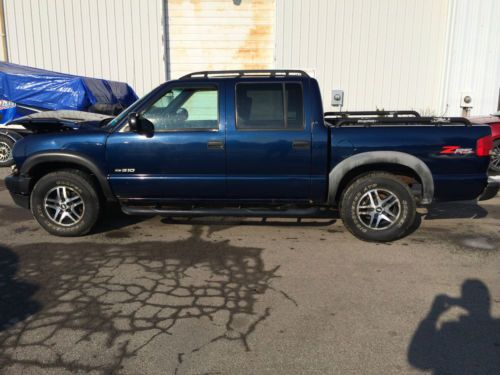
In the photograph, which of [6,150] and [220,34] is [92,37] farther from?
[6,150]

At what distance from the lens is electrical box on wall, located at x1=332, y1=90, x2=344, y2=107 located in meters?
13.4

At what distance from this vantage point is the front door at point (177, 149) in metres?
4.64

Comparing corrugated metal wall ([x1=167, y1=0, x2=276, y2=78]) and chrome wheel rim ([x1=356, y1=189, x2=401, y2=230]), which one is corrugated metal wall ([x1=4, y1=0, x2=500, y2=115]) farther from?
chrome wheel rim ([x1=356, y1=189, x2=401, y2=230])

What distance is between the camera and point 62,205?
16.1 ft

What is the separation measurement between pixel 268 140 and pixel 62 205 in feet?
8.19

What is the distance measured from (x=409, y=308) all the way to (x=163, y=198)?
2.87 m

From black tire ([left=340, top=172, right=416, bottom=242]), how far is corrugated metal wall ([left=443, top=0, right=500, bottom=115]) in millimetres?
10404

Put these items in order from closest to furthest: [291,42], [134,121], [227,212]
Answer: [134,121] < [227,212] < [291,42]

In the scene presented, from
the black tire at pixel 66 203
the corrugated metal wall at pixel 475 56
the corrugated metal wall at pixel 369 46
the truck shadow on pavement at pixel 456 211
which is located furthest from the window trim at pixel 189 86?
the corrugated metal wall at pixel 475 56

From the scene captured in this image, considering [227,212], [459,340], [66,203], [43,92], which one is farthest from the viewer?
[43,92]

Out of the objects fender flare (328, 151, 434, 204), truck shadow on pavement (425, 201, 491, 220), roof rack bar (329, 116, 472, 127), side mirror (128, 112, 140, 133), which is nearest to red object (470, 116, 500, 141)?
truck shadow on pavement (425, 201, 491, 220)

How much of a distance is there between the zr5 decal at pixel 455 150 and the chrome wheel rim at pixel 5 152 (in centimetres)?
910

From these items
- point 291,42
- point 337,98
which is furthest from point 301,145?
point 291,42

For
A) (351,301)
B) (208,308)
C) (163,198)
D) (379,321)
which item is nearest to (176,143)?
(163,198)
